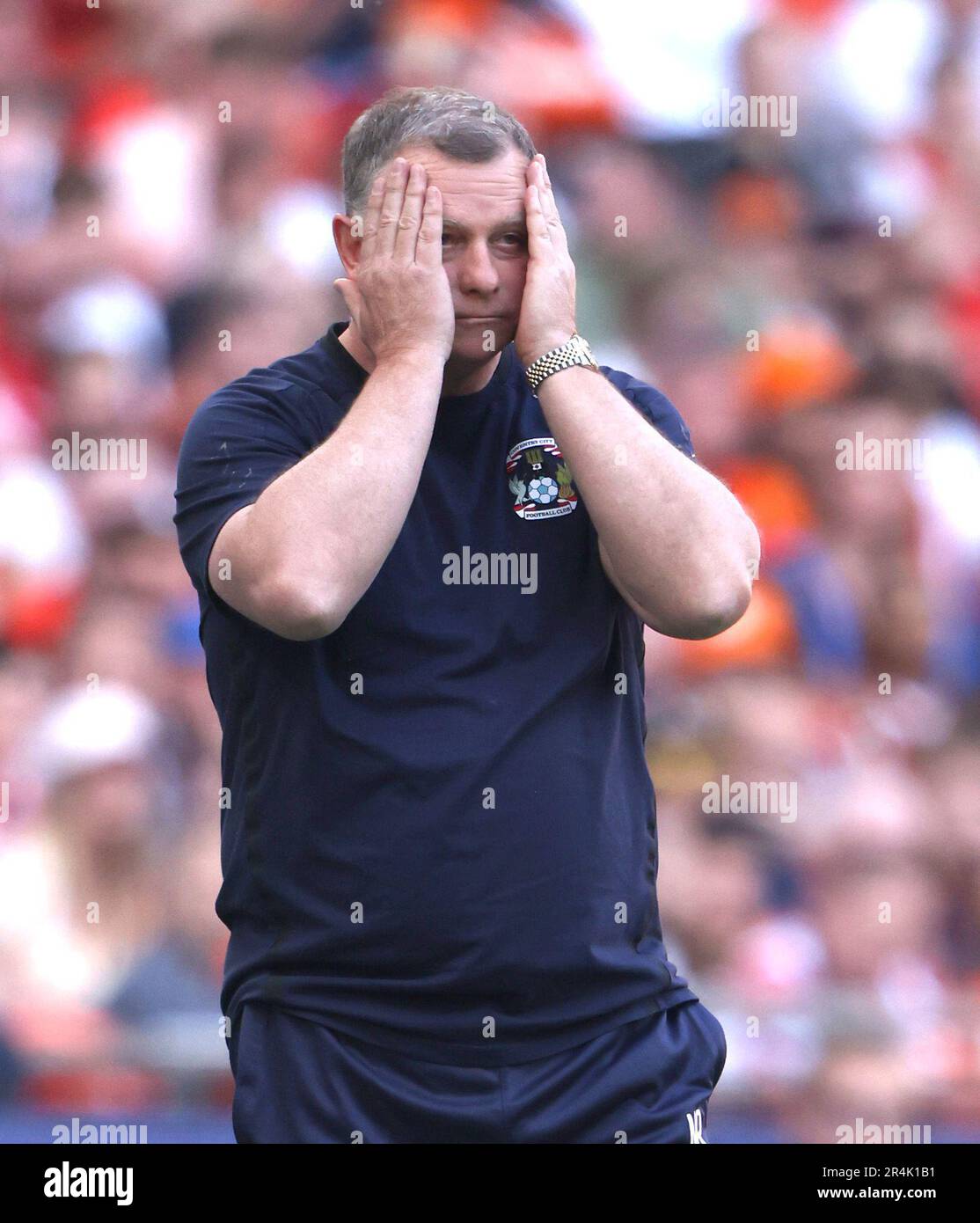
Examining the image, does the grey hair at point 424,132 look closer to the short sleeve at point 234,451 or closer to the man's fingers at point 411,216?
the man's fingers at point 411,216

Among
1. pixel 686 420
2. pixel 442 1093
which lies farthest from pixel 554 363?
pixel 686 420

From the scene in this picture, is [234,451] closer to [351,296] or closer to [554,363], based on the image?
[351,296]

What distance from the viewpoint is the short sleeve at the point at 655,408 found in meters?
2.14

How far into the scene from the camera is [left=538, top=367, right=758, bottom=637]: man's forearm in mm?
1915

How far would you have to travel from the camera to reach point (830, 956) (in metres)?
4.14

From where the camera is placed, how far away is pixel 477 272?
203 centimetres

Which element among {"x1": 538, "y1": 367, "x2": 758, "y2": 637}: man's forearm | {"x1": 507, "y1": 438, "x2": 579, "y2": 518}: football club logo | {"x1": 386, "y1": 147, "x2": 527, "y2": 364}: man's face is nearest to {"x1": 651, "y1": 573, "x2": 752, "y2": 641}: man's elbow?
{"x1": 538, "y1": 367, "x2": 758, "y2": 637}: man's forearm

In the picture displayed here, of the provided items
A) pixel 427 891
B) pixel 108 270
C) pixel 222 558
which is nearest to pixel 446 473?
pixel 222 558

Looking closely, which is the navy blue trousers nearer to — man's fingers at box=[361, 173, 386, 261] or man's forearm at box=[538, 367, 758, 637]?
man's forearm at box=[538, 367, 758, 637]

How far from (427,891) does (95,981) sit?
7.52 ft

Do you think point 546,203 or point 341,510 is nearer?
point 341,510

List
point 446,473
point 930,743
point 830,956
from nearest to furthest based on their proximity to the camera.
A: point 446,473 < point 830,956 < point 930,743

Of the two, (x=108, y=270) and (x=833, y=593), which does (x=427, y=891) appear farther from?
(x=108, y=270)

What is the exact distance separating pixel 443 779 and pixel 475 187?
706 millimetres
